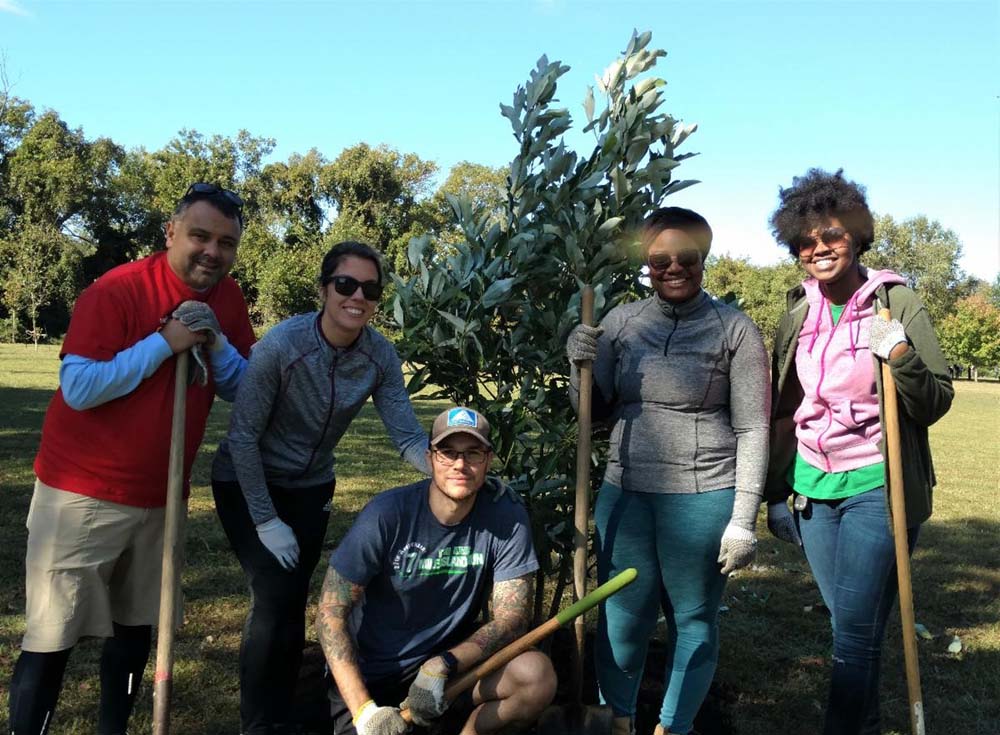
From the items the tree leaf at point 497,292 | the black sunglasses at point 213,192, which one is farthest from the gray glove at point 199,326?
the tree leaf at point 497,292

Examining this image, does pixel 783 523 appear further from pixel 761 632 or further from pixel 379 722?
pixel 761 632

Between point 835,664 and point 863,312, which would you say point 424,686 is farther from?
point 863,312

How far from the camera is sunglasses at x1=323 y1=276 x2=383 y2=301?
3.36m

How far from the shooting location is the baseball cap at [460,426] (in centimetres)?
322

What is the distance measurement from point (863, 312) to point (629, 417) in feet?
3.27

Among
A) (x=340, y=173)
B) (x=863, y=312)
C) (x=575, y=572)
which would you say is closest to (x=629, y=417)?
(x=575, y=572)

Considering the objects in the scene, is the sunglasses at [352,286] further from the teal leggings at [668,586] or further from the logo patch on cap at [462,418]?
the teal leggings at [668,586]

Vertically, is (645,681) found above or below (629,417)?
below

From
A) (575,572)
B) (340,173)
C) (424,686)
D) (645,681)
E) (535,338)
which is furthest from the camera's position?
(340,173)

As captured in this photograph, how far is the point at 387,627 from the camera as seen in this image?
3328mm

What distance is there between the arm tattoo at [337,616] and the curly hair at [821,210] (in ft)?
7.15

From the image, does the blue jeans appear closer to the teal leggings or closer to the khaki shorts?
Result: the teal leggings

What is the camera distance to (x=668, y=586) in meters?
3.41

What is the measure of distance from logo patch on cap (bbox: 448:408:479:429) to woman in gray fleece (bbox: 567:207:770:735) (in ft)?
1.61
